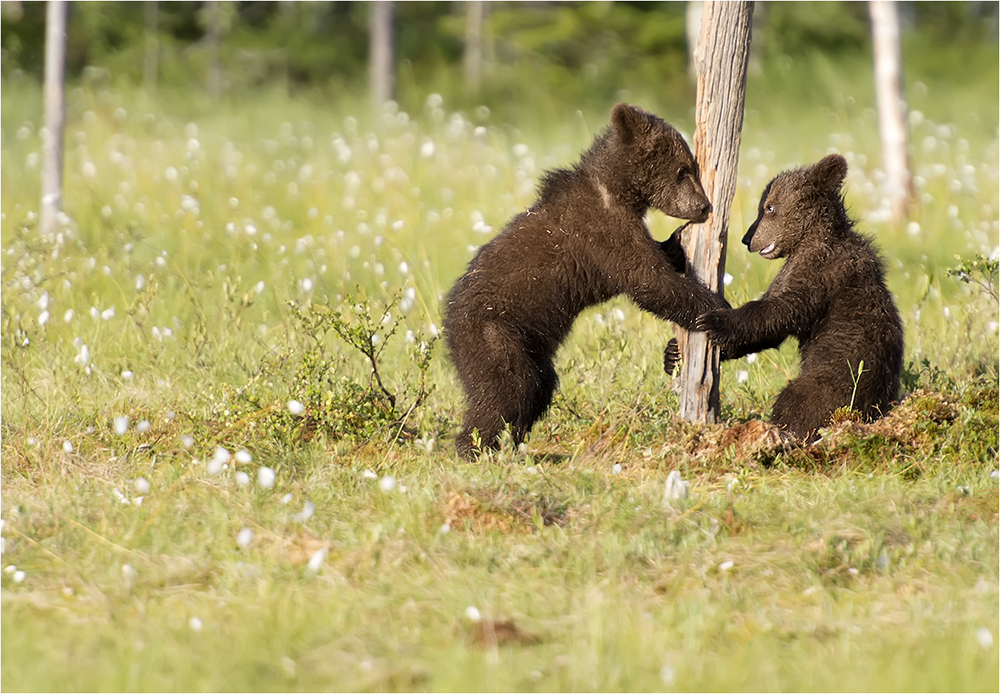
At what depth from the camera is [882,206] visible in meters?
11.9

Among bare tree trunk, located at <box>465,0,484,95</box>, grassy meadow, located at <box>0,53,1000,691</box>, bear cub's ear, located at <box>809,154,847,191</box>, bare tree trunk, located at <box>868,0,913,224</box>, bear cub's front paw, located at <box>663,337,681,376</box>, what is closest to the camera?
grassy meadow, located at <box>0,53,1000,691</box>

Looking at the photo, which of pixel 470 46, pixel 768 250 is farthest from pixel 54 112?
pixel 470 46

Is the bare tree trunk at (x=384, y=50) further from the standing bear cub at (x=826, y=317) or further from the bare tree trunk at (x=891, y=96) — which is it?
the standing bear cub at (x=826, y=317)

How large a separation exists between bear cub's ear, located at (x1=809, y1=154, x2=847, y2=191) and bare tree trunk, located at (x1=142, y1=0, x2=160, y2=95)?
21665 millimetres

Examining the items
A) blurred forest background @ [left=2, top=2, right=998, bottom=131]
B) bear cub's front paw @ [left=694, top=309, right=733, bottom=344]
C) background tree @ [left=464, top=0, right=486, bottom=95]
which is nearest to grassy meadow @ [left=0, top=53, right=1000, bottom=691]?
bear cub's front paw @ [left=694, top=309, right=733, bottom=344]

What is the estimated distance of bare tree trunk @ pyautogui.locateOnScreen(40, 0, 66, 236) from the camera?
9.04m

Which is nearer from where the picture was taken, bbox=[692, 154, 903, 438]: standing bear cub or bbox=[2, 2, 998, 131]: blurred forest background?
bbox=[692, 154, 903, 438]: standing bear cub

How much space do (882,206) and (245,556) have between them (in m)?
9.40

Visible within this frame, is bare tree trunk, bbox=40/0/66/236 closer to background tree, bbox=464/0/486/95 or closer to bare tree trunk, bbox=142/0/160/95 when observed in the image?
bare tree trunk, bbox=142/0/160/95

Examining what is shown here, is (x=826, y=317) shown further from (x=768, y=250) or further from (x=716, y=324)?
(x=716, y=324)

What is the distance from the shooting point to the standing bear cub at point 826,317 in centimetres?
588

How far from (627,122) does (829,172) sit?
1.18 m

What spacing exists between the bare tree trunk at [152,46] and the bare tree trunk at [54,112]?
16.4m

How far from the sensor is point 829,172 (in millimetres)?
6066
